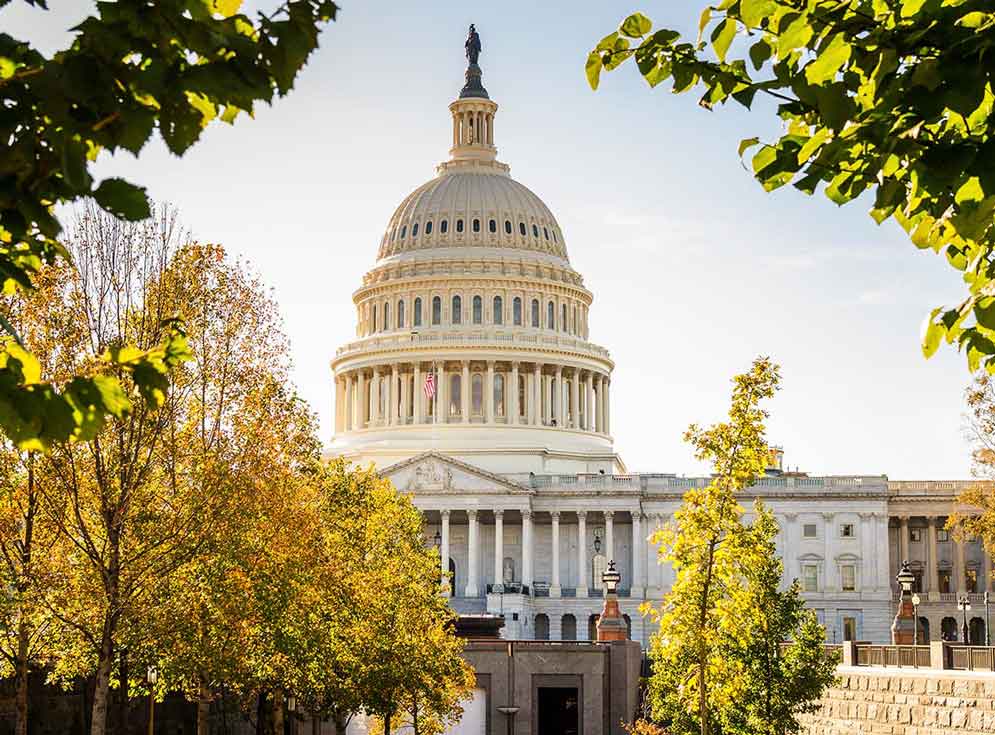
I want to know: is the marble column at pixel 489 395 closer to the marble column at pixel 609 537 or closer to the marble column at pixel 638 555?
the marble column at pixel 609 537

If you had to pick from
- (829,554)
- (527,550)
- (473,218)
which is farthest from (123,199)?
(473,218)

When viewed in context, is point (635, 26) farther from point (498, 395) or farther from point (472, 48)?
point (472, 48)

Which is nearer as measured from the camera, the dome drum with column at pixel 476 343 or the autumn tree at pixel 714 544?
the autumn tree at pixel 714 544

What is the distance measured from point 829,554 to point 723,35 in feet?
424

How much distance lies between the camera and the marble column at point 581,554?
134750 mm

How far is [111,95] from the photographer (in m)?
8.17

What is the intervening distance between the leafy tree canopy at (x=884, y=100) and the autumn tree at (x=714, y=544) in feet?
60.8

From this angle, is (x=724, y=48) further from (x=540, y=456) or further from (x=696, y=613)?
(x=540, y=456)

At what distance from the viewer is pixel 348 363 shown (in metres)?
159

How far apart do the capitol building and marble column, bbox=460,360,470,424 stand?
18 cm

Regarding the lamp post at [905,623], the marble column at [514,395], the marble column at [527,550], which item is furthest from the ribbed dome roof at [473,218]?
the lamp post at [905,623]

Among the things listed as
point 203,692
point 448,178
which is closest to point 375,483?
point 203,692

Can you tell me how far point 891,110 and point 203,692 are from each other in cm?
3169

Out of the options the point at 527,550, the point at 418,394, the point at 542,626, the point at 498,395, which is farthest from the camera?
the point at 498,395
